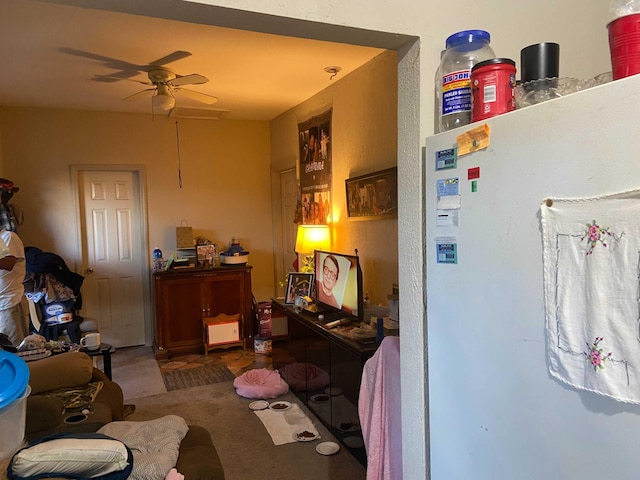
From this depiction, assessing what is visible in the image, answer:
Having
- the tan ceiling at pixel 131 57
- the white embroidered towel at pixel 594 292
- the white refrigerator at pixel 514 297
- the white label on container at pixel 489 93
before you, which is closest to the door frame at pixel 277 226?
the tan ceiling at pixel 131 57

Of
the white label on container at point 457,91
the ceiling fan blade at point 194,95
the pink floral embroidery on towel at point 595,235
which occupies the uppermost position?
the ceiling fan blade at point 194,95

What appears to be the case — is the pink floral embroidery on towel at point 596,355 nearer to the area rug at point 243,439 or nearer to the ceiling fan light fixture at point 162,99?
the area rug at point 243,439

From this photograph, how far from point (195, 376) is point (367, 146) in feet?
8.39

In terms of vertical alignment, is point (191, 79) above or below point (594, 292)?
above

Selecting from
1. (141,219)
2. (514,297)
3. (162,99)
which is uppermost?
(162,99)

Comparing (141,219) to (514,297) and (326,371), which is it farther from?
(514,297)

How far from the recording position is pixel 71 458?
4.42ft

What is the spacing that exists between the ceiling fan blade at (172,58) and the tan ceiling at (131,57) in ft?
0.17

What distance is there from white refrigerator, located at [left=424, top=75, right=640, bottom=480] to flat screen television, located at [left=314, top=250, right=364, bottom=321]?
1738 millimetres

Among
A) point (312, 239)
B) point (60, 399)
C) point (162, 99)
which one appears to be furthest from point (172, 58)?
point (60, 399)

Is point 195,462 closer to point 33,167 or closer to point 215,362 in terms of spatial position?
point 215,362

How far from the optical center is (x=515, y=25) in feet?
4.72

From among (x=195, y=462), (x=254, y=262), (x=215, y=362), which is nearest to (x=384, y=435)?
(x=195, y=462)

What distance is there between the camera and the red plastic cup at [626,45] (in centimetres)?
88
